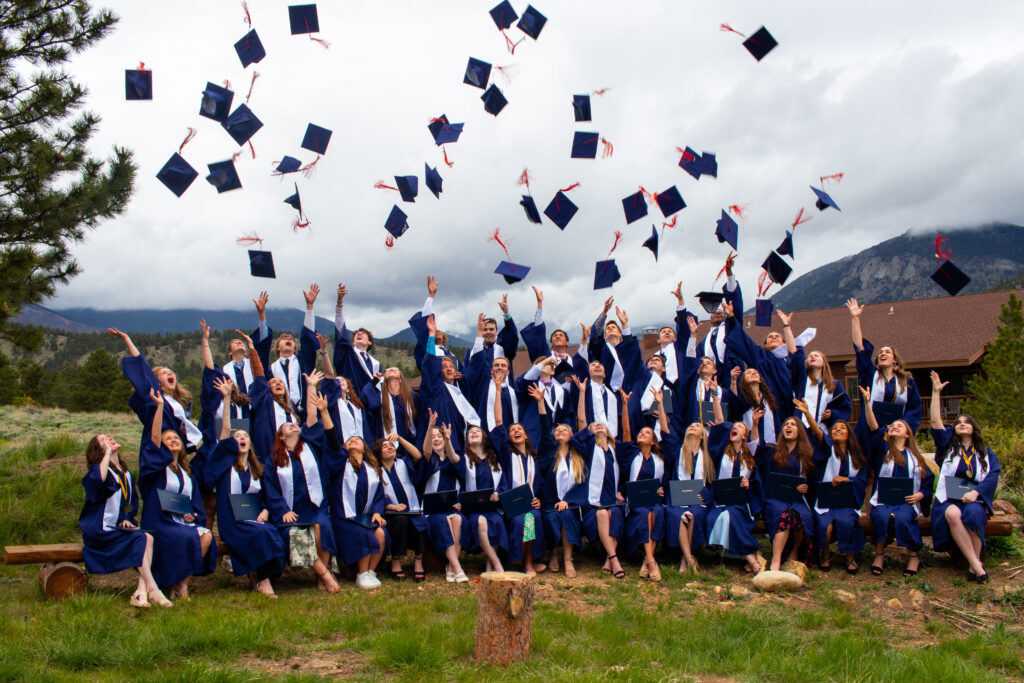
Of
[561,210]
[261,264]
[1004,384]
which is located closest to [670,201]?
[561,210]

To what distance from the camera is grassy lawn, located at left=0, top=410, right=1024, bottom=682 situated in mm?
5066

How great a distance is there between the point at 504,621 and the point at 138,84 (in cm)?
717

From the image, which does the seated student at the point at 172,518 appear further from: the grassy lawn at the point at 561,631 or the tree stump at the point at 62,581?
the tree stump at the point at 62,581

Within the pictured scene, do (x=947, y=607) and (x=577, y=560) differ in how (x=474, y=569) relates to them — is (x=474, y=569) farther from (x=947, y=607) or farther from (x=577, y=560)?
(x=947, y=607)

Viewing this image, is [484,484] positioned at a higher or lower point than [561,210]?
lower

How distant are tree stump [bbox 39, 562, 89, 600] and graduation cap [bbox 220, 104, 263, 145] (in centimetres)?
480

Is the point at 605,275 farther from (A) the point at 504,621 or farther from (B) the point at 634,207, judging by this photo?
(A) the point at 504,621

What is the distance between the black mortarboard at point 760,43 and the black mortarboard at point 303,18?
5179 millimetres

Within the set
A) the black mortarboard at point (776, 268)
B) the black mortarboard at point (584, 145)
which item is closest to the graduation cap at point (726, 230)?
the black mortarboard at point (776, 268)

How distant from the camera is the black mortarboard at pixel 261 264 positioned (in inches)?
387

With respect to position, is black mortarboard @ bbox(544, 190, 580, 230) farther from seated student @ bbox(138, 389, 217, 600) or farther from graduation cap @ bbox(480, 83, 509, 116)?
seated student @ bbox(138, 389, 217, 600)

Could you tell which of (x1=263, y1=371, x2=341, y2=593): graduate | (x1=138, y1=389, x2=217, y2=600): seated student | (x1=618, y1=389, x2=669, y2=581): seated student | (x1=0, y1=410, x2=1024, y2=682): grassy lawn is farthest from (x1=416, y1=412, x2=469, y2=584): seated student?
(x1=138, y1=389, x2=217, y2=600): seated student

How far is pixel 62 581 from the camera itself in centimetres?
684

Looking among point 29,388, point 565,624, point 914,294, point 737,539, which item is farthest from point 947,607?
point 914,294
